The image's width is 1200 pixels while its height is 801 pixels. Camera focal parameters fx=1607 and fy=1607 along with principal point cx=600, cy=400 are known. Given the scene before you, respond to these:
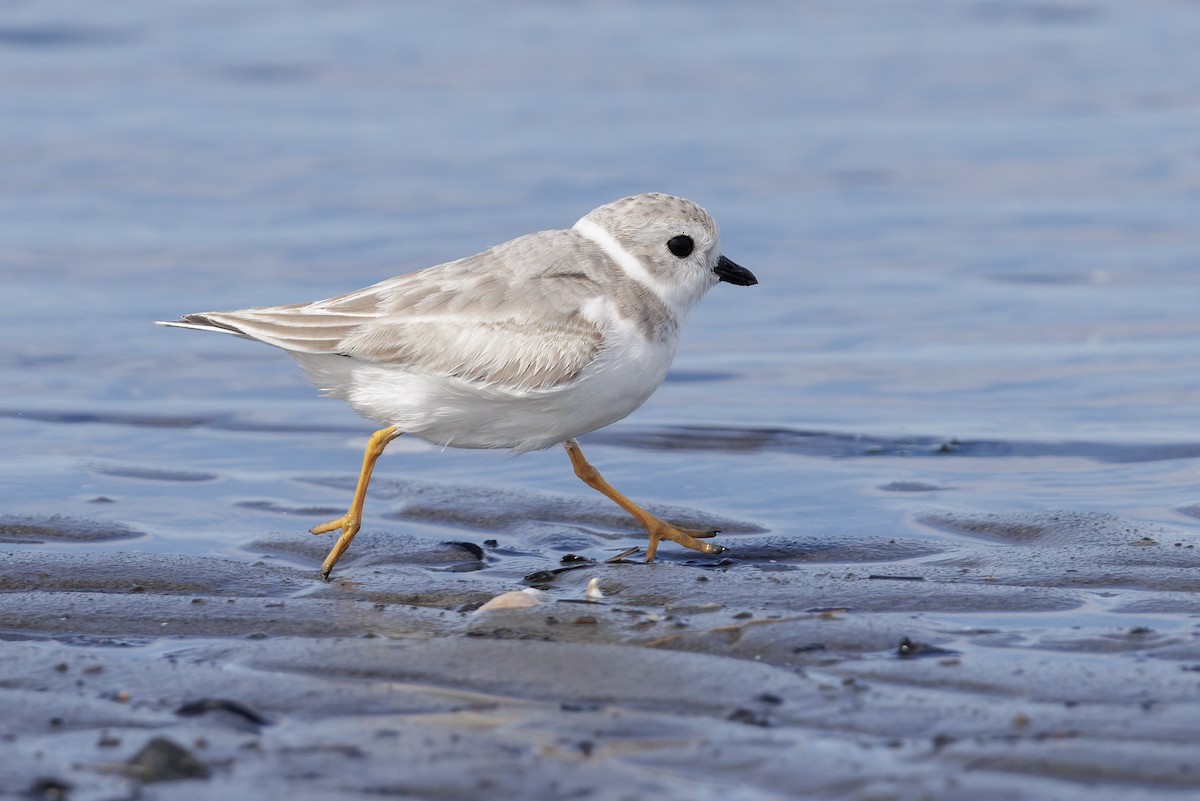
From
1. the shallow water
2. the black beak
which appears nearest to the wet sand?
the shallow water

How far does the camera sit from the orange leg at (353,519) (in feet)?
20.7

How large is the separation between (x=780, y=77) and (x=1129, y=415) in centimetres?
934

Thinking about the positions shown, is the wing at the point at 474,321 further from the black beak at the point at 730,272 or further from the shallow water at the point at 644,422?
the shallow water at the point at 644,422

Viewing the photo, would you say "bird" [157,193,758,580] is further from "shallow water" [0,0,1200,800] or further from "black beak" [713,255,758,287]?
"shallow water" [0,0,1200,800]

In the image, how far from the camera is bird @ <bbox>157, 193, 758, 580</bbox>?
635cm

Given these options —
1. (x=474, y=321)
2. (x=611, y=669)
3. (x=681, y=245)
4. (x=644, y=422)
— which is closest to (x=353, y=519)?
(x=474, y=321)

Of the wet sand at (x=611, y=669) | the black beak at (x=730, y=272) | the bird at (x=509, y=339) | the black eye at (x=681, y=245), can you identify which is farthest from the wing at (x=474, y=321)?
the wet sand at (x=611, y=669)

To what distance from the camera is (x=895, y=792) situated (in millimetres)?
3830

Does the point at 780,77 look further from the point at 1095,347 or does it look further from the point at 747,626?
the point at 747,626

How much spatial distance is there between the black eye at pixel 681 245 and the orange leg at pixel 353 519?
4.59 ft

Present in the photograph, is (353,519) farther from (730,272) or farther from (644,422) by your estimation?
(644,422)

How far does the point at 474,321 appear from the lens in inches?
254

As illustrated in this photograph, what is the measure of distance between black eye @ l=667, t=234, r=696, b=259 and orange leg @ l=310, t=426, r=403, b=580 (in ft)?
4.59

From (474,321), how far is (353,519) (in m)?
0.92
